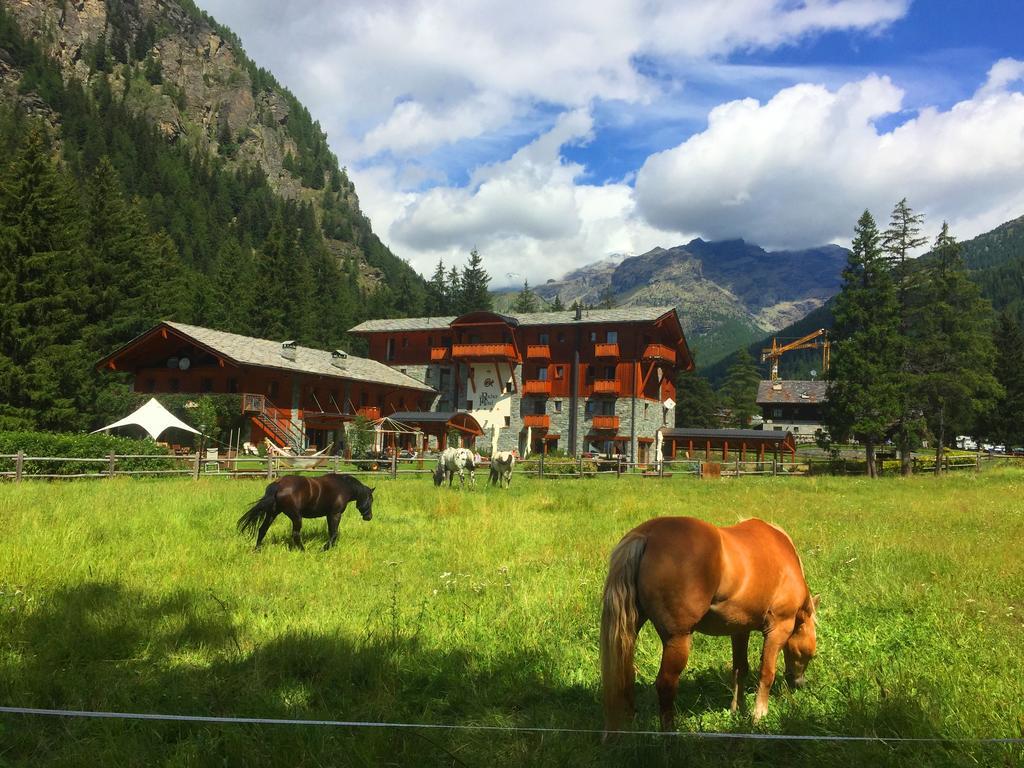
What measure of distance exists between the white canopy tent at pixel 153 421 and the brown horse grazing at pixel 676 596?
32.0 meters

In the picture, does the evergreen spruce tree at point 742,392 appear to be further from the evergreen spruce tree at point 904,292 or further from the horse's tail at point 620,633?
the horse's tail at point 620,633

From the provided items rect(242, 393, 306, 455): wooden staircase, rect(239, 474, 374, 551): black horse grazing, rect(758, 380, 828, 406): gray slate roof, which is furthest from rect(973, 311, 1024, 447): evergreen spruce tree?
rect(239, 474, 374, 551): black horse grazing

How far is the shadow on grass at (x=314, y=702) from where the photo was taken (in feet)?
12.9

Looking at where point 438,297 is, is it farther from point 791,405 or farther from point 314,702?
point 314,702

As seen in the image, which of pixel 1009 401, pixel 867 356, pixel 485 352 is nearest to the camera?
pixel 867 356

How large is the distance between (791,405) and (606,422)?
47.2 meters

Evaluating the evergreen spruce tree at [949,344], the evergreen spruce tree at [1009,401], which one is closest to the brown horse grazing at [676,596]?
the evergreen spruce tree at [949,344]

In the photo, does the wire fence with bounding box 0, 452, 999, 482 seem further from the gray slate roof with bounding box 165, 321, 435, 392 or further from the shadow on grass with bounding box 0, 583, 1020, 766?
the shadow on grass with bounding box 0, 583, 1020, 766

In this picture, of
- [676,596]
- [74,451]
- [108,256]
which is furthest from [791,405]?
[676,596]

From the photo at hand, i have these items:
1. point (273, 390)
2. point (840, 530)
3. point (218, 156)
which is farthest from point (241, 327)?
point (218, 156)

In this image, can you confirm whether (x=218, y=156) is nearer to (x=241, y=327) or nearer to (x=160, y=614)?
(x=241, y=327)

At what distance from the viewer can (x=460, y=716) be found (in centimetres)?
483

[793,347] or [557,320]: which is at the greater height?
[793,347]

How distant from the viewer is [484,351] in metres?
49.7
